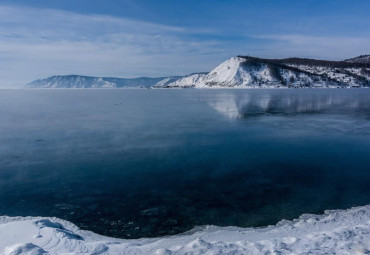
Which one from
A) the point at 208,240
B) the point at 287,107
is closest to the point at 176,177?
the point at 208,240

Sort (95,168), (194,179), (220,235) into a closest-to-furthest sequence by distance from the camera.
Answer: (220,235), (194,179), (95,168)

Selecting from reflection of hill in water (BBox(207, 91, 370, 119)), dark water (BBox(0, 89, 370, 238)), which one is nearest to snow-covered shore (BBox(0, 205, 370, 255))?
dark water (BBox(0, 89, 370, 238))

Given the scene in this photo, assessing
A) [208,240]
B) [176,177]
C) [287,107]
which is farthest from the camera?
[287,107]

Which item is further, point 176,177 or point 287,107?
point 287,107

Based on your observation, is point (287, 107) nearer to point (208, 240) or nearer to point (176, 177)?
point (176, 177)

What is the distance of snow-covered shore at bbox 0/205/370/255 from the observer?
19.9 feet

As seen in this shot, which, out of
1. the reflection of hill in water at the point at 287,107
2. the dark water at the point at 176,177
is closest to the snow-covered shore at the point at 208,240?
the dark water at the point at 176,177

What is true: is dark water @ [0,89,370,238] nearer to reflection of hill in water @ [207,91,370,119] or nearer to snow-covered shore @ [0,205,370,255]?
snow-covered shore @ [0,205,370,255]

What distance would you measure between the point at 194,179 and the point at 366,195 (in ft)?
18.6

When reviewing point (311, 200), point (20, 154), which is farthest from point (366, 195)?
point (20, 154)

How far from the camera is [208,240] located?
6648 mm

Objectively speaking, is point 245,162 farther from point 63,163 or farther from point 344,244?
point 63,163

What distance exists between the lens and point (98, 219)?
303 inches

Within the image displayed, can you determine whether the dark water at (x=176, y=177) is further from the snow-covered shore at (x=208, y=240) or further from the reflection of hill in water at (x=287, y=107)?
the reflection of hill in water at (x=287, y=107)
